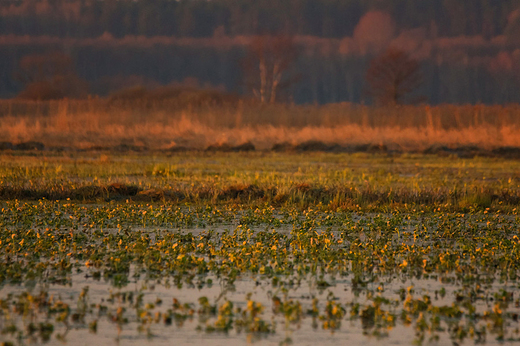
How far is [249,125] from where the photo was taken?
39.6 m

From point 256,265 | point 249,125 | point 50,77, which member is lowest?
point 256,265

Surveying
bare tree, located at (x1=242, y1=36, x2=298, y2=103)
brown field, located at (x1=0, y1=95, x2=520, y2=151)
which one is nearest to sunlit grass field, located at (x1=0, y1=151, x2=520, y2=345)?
brown field, located at (x1=0, y1=95, x2=520, y2=151)

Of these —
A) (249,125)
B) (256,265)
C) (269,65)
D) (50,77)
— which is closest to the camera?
(256,265)

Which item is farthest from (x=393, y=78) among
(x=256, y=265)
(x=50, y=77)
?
(x=256, y=265)

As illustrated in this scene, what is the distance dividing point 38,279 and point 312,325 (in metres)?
3.40

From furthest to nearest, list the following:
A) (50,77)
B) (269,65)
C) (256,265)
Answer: (50,77)
(269,65)
(256,265)

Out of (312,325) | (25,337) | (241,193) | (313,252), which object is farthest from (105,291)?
(241,193)

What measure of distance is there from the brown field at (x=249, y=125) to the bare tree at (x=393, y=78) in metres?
19.4

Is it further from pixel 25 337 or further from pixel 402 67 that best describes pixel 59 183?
pixel 402 67

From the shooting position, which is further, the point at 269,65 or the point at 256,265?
the point at 269,65

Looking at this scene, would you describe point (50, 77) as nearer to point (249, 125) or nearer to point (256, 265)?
point (249, 125)

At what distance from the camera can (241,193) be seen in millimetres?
16922

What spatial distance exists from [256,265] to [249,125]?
101ft

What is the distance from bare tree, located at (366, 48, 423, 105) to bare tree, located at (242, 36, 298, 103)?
24.7 feet
